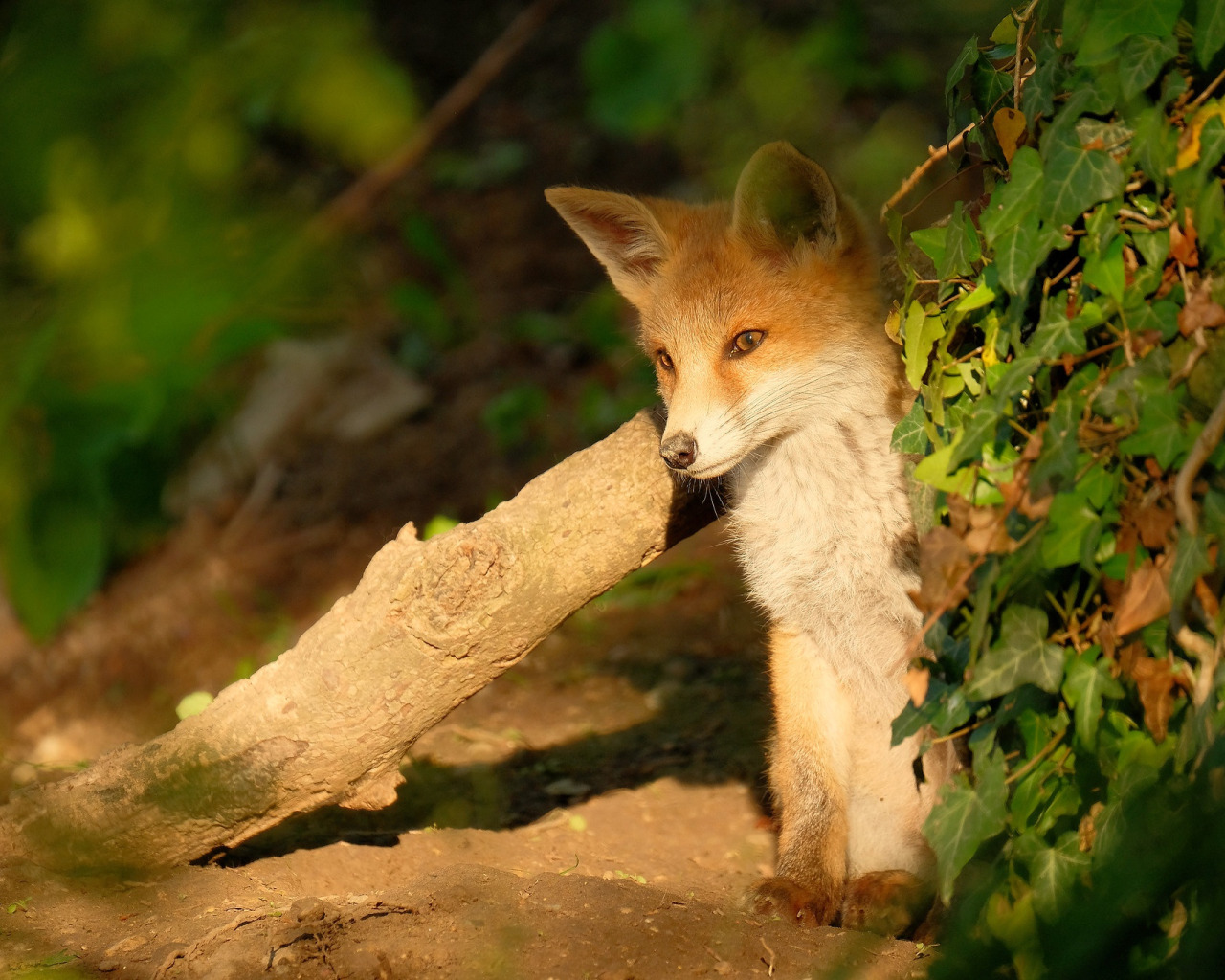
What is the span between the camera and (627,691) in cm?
517

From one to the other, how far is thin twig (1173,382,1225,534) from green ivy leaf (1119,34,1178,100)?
1.64 feet

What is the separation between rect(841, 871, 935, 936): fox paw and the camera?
315 cm

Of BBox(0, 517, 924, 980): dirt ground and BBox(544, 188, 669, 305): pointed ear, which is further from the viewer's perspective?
BBox(544, 188, 669, 305): pointed ear

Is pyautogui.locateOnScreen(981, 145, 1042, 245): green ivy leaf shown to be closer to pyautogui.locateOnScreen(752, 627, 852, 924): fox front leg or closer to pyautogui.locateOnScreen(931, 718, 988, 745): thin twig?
pyautogui.locateOnScreen(931, 718, 988, 745): thin twig

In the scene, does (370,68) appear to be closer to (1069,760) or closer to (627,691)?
(1069,760)

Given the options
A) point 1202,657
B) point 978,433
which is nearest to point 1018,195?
point 978,433

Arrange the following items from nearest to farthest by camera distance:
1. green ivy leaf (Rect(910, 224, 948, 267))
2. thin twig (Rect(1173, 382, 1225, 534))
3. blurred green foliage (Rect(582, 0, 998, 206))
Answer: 1. blurred green foliage (Rect(582, 0, 998, 206))
2. thin twig (Rect(1173, 382, 1225, 534))
3. green ivy leaf (Rect(910, 224, 948, 267))

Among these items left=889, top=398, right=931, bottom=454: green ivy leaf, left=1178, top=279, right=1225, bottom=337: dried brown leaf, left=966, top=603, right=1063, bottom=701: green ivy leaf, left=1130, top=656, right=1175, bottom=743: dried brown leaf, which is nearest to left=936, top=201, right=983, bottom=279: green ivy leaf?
left=889, top=398, right=931, bottom=454: green ivy leaf

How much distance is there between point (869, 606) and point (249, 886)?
1.88 m

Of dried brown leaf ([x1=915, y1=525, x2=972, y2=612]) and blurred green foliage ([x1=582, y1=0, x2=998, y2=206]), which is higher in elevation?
blurred green foliage ([x1=582, y1=0, x2=998, y2=206])

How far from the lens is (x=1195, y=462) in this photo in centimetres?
168

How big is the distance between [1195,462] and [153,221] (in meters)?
1.47

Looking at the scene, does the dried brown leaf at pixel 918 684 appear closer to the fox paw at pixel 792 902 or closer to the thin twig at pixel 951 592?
the thin twig at pixel 951 592

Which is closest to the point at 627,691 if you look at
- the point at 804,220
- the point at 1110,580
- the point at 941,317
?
the point at 804,220
